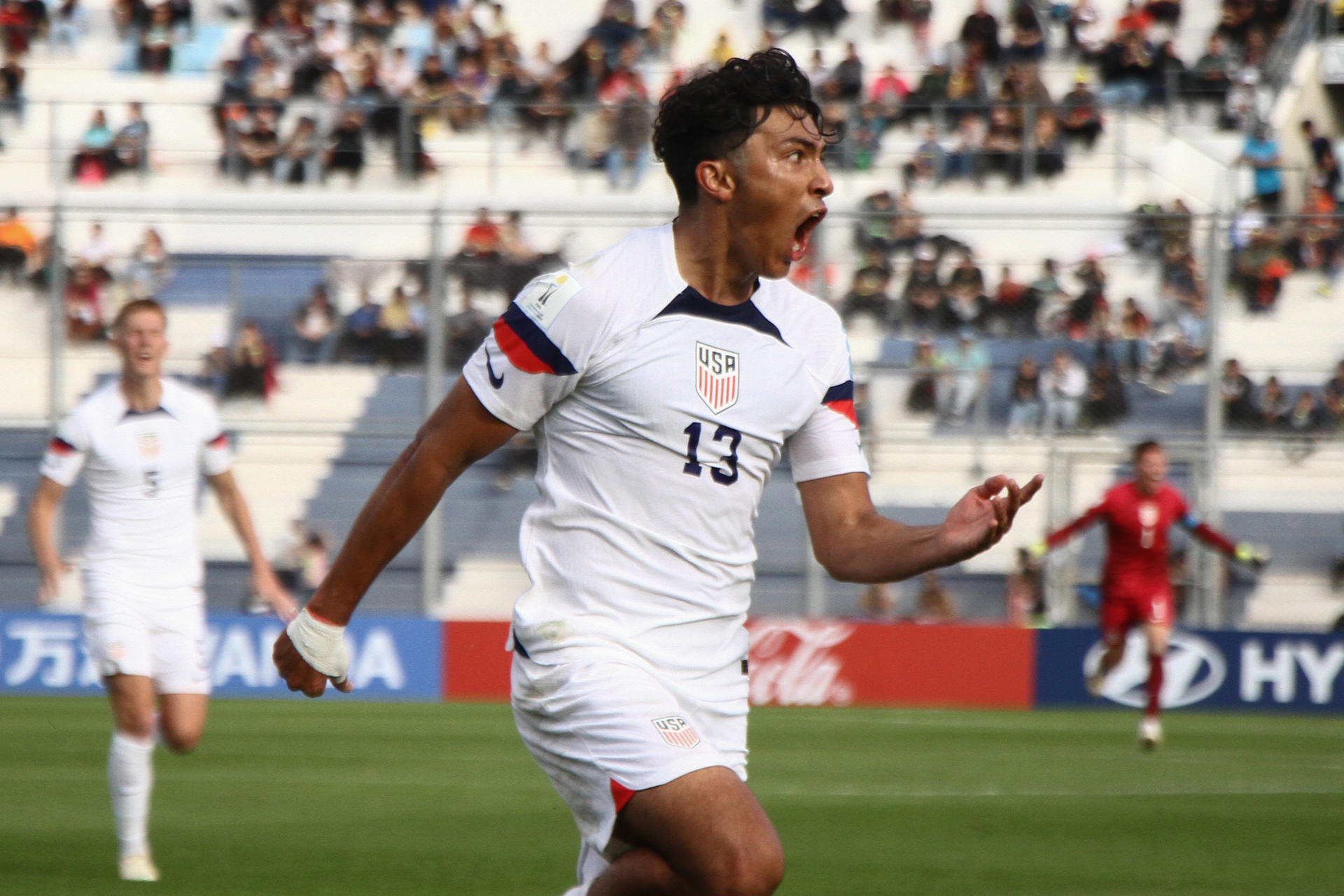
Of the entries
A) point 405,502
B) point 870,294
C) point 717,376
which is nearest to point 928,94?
point 870,294

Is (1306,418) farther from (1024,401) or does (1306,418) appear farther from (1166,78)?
(1166,78)

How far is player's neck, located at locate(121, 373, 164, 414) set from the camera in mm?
8047

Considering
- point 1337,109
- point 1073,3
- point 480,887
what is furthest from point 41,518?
point 1337,109

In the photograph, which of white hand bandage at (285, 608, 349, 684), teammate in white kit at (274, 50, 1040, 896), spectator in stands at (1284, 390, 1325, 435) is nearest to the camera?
teammate in white kit at (274, 50, 1040, 896)

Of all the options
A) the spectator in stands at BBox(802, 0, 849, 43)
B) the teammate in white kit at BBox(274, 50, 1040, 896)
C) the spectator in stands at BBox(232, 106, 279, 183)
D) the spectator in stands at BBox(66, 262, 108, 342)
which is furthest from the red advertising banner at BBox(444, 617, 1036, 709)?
the teammate in white kit at BBox(274, 50, 1040, 896)

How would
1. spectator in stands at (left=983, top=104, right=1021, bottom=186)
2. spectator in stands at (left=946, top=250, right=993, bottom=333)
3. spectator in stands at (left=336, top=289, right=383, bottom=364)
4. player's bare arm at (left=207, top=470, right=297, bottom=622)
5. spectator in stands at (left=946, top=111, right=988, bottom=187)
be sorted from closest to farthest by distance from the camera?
player's bare arm at (left=207, top=470, right=297, bottom=622) → spectator in stands at (left=336, top=289, right=383, bottom=364) → spectator in stands at (left=946, top=250, right=993, bottom=333) → spectator in stands at (left=946, top=111, right=988, bottom=187) → spectator in stands at (left=983, top=104, right=1021, bottom=186)

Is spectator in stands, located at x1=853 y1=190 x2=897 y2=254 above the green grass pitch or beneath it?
above

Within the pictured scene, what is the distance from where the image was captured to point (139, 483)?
8.01m

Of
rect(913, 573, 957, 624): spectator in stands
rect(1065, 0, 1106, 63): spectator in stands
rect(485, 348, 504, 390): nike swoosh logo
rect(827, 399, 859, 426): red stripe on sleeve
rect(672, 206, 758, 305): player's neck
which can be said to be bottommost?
rect(913, 573, 957, 624): spectator in stands

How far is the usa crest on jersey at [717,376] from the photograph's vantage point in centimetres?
402

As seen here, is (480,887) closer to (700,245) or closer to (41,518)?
(41,518)

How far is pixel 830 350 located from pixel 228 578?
47.2 feet

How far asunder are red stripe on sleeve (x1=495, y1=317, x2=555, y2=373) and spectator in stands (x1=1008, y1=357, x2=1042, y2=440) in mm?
14640

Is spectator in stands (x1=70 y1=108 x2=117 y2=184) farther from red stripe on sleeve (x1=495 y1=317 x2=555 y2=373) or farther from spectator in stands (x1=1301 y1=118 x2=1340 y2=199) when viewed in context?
red stripe on sleeve (x1=495 y1=317 x2=555 y2=373)
